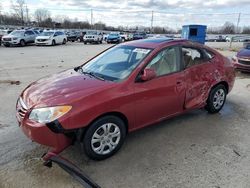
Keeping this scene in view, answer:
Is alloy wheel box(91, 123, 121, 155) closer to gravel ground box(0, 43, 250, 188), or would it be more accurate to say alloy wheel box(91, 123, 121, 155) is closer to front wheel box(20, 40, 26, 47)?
gravel ground box(0, 43, 250, 188)

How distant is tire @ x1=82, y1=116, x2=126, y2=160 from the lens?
3416 millimetres

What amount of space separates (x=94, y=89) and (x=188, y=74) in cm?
186

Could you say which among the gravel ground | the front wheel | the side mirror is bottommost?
the front wheel

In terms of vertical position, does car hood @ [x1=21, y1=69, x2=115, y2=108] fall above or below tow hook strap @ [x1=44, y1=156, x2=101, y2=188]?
above

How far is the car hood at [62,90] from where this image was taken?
3373mm

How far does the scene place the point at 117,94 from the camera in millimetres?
3592

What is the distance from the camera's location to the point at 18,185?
10.1ft

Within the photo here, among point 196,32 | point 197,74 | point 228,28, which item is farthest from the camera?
point 228,28

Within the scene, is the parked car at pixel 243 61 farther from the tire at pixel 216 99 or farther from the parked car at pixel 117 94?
the parked car at pixel 117 94

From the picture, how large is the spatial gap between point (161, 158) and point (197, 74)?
183 cm

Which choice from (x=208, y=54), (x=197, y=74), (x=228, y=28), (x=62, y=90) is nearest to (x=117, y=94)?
(x=62, y=90)

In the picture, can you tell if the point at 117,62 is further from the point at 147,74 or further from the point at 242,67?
the point at 242,67

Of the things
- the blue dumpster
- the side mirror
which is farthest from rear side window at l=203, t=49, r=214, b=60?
the blue dumpster

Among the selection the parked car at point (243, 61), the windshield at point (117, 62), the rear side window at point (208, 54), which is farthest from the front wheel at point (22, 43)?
the rear side window at point (208, 54)
